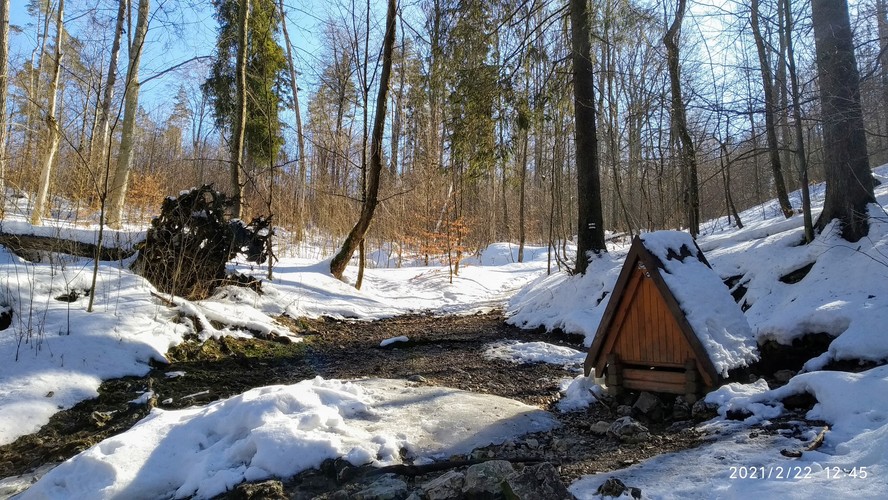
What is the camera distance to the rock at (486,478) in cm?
269

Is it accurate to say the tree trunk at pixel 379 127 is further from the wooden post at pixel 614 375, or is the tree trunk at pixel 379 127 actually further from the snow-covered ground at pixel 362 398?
the wooden post at pixel 614 375

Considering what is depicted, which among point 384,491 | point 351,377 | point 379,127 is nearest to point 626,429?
point 384,491

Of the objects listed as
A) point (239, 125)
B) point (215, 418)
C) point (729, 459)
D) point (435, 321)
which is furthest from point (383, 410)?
point (239, 125)

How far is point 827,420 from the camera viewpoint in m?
3.37

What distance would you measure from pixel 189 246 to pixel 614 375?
6256 mm

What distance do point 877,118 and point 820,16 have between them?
4.92 ft

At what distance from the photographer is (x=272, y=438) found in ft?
10.7

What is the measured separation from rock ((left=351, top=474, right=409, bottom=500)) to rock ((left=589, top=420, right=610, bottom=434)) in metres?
1.84

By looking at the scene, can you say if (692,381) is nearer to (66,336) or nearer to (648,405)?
(648,405)

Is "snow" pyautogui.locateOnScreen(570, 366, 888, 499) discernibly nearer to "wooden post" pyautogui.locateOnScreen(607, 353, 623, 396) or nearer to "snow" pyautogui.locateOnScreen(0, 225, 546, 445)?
"wooden post" pyautogui.locateOnScreen(607, 353, 623, 396)

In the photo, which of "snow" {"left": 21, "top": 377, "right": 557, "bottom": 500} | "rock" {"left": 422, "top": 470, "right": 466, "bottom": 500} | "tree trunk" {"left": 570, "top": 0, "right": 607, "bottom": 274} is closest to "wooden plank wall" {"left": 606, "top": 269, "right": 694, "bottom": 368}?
"snow" {"left": 21, "top": 377, "right": 557, "bottom": 500}

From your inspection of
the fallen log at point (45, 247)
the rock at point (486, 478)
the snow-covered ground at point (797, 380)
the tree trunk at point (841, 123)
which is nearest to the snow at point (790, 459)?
the snow-covered ground at point (797, 380)

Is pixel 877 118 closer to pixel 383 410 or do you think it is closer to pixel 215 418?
pixel 383 410

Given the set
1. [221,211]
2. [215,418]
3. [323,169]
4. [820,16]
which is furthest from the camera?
[323,169]
